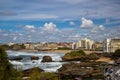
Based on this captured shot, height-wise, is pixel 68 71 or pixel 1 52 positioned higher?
pixel 1 52

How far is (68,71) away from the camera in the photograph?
74.1 metres

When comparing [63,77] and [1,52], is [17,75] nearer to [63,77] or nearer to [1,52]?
[1,52]

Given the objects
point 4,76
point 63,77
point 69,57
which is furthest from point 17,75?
point 69,57

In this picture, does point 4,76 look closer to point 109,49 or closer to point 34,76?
point 34,76

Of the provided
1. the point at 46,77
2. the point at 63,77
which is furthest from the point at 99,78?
the point at 46,77

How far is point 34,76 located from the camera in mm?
42375

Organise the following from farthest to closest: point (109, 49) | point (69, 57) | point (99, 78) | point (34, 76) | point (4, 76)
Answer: point (109, 49)
point (69, 57)
point (99, 78)
point (34, 76)
point (4, 76)

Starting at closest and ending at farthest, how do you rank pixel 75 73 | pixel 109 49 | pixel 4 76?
1. pixel 4 76
2. pixel 75 73
3. pixel 109 49

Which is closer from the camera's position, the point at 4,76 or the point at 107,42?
the point at 4,76

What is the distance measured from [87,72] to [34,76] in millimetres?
32907

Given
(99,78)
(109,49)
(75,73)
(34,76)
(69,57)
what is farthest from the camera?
(109,49)

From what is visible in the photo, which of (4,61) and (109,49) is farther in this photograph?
(109,49)

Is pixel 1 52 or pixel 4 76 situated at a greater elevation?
pixel 1 52

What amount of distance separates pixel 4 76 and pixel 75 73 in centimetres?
3522
